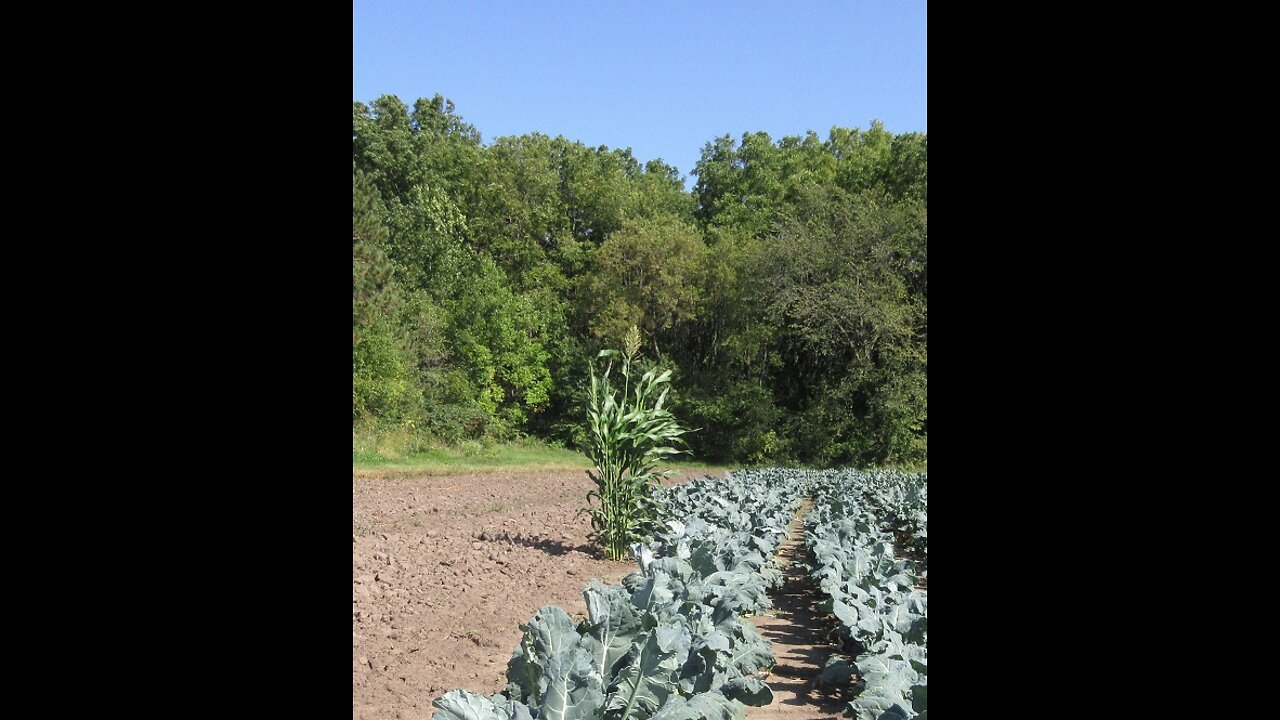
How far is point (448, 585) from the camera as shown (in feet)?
19.6

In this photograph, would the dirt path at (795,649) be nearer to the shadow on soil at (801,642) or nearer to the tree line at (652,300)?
the shadow on soil at (801,642)

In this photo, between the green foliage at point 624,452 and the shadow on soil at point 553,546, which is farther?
the shadow on soil at point 553,546

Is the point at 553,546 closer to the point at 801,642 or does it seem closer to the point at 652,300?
the point at 801,642

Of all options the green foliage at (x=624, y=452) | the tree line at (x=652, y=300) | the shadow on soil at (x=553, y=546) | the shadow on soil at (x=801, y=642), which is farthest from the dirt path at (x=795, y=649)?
the tree line at (x=652, y=300)

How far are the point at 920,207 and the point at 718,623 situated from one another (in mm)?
22902

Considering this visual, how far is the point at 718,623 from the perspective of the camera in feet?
12.2

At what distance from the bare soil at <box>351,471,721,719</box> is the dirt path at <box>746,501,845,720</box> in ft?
3.81

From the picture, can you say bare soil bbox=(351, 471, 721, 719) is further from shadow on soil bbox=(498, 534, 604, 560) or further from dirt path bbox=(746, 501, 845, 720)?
dirt path bbox=(746, 501, 845, 720)

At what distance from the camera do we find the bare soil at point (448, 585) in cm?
398

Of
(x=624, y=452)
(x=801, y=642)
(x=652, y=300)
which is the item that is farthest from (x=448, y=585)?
(x=652, y=300)

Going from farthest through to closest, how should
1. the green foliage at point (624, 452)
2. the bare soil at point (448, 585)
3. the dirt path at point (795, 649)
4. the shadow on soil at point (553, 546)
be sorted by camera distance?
the shadow on soil at point (553, 546) → the green foliage at point (624, 452) → the bare soil at point (448, 585) → the dirt path at point (795, 649)

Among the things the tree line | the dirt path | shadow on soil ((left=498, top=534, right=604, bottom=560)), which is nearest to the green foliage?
shadow on soil ((left=498, top=534, right=604, bottom=560))

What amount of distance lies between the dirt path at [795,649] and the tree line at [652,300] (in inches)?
616
